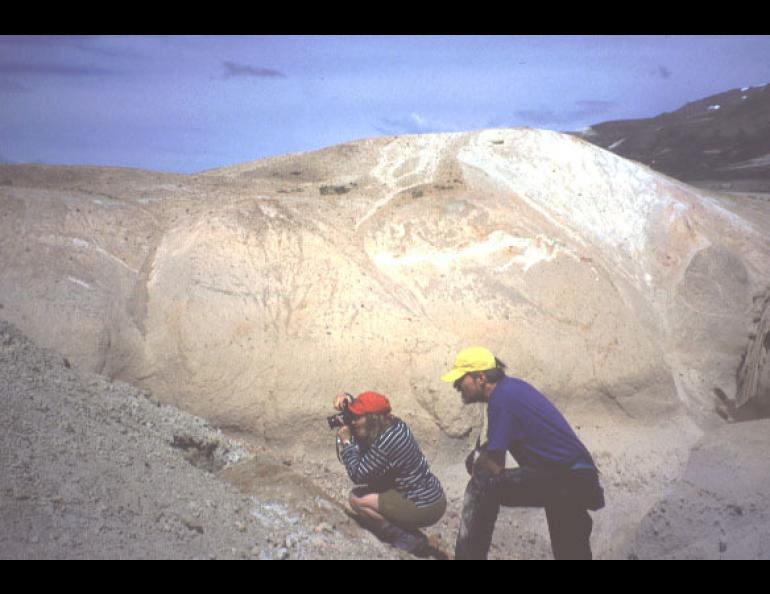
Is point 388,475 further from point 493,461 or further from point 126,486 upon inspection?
point 126,486

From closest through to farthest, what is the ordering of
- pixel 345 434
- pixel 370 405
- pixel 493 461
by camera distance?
pixel 493 461 → pixel 370 405 → pixel 345 434

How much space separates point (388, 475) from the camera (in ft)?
13.5

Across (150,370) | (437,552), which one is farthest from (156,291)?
(437,552)

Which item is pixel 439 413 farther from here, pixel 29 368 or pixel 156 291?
pixel 29 368

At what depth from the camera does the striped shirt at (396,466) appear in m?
4.01

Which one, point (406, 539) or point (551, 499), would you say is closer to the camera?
point (551, 499)

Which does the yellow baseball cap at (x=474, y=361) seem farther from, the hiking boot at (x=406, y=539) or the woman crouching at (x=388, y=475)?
the hiking boot at (x=406, y=539)

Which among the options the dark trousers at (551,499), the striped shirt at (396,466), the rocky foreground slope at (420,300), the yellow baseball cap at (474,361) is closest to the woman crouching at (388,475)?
the striped shirt at (396,466)

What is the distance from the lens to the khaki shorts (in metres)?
4.14

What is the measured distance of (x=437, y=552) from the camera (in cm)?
421

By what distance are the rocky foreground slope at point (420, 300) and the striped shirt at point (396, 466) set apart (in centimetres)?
72

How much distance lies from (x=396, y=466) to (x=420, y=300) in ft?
7.62

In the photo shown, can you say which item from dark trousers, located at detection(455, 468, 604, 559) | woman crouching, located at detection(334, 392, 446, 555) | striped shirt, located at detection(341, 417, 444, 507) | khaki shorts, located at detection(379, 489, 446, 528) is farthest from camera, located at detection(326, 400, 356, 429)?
dark trousers, located at detection(455, 468, 604, 559)

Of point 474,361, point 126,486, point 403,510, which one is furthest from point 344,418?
point 126,486
